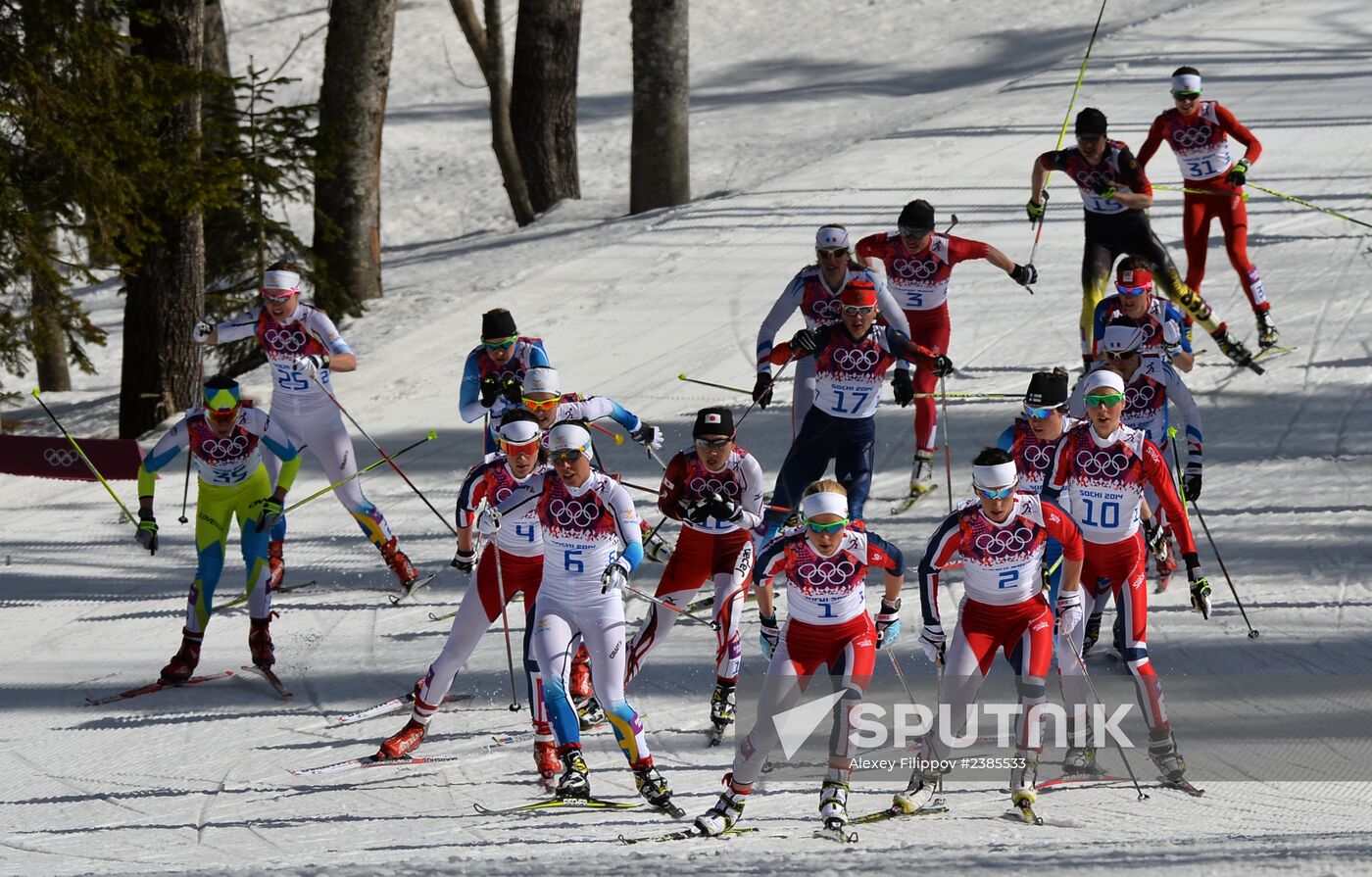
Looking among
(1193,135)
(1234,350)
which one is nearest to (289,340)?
(1193,135)

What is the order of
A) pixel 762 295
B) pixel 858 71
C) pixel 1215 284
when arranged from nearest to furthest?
pixel 1215 284 < pixel 762 295 < pixel 858 71

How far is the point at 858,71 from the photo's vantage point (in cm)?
3022

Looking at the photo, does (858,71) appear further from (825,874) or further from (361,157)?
(825,874)

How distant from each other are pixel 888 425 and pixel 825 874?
7.50 m

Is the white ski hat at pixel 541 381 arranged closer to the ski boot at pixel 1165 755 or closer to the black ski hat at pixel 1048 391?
the black ski hat at pixel 1048 391

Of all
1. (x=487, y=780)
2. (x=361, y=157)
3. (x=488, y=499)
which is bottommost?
(x=487, y=780)

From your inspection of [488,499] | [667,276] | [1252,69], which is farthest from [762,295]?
[1252,69]

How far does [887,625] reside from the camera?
8.14m

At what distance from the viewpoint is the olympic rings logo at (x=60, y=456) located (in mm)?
13742

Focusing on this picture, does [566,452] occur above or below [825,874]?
above

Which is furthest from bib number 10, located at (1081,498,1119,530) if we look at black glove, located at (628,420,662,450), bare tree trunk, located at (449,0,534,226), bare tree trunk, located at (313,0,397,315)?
bare tree trunk, located at (449,0,534,226)

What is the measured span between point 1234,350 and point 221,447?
8.12 metres

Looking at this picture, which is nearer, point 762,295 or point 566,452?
point 566,452

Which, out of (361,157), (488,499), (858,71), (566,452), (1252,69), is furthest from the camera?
(858,71)
